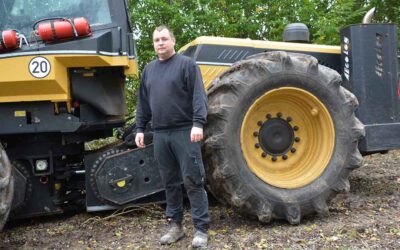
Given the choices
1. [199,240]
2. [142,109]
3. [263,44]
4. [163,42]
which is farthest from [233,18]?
[199,240]

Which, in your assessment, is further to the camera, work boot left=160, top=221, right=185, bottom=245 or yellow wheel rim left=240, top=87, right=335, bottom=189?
yellow wheel rim left=240, top=87, right=335, bottom=189

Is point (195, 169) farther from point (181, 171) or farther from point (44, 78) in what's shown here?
point (44, 78)

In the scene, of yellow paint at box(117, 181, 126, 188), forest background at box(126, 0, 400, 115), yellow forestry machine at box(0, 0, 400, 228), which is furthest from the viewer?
forest background at box(126, 0, 400, 115)

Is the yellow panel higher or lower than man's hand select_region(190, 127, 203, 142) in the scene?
higher

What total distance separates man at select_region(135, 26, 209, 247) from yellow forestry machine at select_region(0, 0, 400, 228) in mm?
307

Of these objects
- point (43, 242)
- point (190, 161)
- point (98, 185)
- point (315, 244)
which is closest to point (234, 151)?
point (190, 161)

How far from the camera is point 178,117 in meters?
3.77

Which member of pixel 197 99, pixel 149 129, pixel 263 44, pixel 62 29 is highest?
pixel 62 29

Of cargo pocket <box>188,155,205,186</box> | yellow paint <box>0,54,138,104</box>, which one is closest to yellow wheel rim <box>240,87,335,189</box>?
cargo pocket <box>188,155,205,186</box>

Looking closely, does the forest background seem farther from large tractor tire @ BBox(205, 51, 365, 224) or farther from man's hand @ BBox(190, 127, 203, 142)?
man's hand @ BBox(190, 127, 203, 142)

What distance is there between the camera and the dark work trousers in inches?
148

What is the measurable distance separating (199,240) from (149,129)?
1.34 meters

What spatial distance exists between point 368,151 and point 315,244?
1445 mm

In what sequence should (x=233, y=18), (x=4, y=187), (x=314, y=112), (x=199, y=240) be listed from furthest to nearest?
(x=233, y=18), (x=314, y=112), (x=199, y=240), (x=4, y=187)
